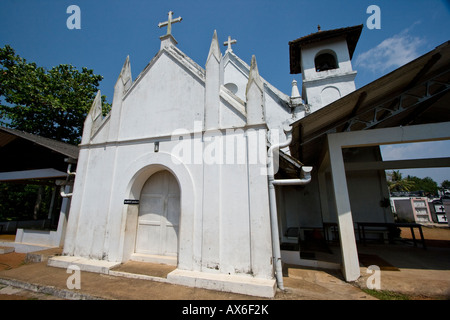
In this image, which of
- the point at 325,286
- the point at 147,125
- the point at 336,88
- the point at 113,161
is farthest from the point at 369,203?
the point at 113,161

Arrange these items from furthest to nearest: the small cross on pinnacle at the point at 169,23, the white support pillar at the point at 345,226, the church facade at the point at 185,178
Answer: the small cross on pinnacle at the point at 169,23 → the white support pillar at the point at 345,226 → the church facade at the point at 185,178

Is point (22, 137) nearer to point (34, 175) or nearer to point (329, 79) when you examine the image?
point (34, 175)

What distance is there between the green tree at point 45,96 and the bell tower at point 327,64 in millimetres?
17161

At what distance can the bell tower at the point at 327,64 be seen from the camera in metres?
10.1

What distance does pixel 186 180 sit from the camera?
509cm

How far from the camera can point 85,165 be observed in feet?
21.2

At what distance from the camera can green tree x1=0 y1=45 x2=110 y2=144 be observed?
1412 centimetres

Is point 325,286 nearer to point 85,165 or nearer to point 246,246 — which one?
point 246,246

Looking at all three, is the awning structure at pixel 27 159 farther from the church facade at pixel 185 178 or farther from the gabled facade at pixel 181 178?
the church facade at pixel 185 178

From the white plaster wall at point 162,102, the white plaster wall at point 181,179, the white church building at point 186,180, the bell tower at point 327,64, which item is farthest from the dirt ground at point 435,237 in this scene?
the white plaster wall at point 162,102

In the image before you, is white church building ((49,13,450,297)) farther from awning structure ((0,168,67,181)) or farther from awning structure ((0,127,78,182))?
awning structure ((0,127,78,182))
